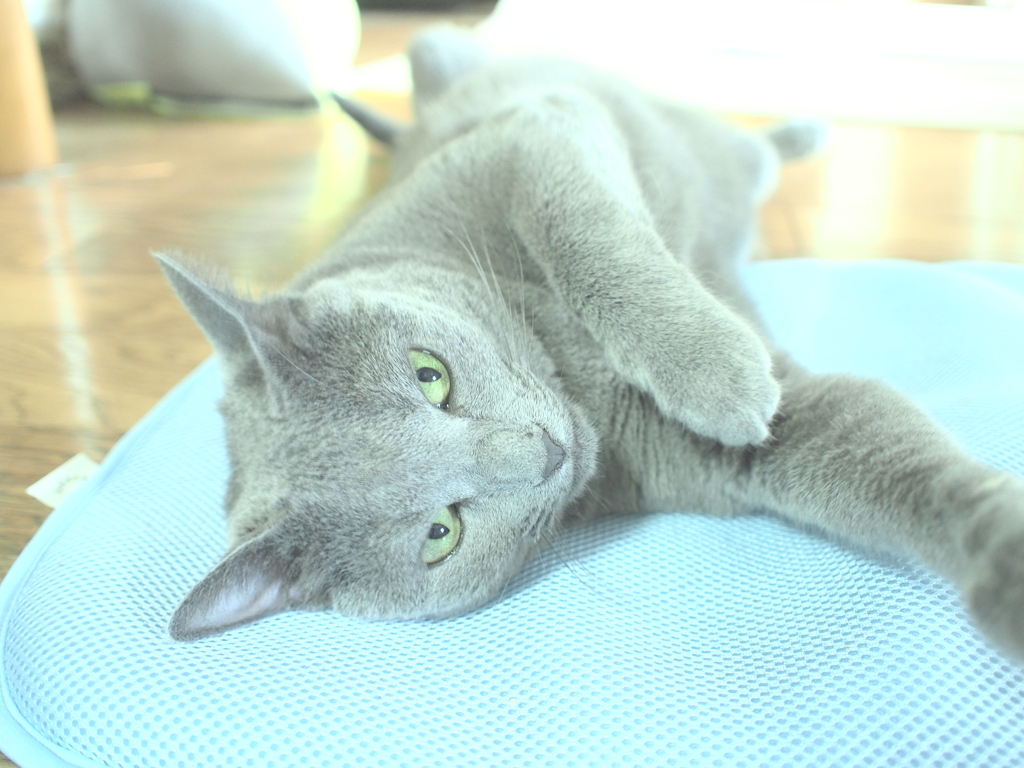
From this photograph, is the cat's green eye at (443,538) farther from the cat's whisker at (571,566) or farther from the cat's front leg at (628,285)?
the cat's front leg at (628,285)

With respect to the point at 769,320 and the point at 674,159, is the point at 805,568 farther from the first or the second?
the point at 674,159

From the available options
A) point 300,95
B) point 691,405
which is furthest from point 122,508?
point 300,95

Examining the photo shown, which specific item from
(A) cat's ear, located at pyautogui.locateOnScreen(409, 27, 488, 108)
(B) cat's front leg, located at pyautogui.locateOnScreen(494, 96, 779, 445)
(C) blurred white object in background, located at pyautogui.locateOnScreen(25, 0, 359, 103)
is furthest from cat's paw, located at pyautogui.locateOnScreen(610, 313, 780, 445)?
(C) blurred white object in background, located at pyautogui.locateOnScreen(25, 0, 359, 103)

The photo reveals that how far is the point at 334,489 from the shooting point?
794 mm

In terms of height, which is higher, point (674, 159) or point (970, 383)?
point (674, 159)

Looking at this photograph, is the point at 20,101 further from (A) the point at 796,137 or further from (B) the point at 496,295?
(A) the point at 796,137

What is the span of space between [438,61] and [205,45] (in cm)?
128

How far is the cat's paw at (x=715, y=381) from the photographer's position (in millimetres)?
826

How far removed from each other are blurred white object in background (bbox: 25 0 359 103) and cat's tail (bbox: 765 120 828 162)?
5.32 ft

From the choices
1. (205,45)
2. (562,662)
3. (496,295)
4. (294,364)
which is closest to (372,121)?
(205,45)

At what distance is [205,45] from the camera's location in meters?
2.68

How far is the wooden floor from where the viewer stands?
1.35 m

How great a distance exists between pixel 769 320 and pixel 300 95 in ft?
7.07

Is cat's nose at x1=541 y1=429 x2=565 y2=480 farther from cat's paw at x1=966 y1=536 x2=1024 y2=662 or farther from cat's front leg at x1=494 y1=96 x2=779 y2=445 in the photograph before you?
cat's paw at x1=966 y1=536 x2=1024 y2=662
